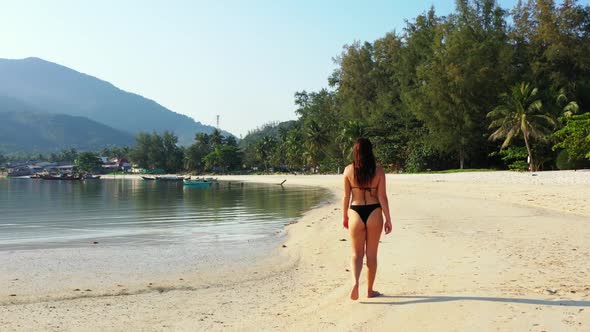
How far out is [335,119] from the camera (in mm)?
80375

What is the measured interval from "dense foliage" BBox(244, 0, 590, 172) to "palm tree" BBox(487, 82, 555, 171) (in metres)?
0.08

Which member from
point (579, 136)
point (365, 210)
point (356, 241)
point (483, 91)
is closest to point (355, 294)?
point (356, 241)

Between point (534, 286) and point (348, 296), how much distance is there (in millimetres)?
2348

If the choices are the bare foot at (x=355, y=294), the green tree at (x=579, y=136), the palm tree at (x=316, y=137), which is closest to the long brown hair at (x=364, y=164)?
the bare foot at (x=355, y=294)

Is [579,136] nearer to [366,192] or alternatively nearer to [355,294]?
[366,192]

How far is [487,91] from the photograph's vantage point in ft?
143

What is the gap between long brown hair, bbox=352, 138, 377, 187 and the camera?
5.55 m

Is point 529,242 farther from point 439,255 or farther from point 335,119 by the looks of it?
point 335,119

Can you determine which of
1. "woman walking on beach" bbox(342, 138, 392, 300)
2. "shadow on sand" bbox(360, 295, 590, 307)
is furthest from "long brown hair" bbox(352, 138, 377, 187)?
"shadow on sand" bbox(360, 295, 590, 307)

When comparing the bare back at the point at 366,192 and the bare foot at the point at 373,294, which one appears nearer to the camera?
the bare back at the point at 366,192

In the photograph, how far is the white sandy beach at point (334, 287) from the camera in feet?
16.1

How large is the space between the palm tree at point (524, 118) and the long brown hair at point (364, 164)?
35389 mm

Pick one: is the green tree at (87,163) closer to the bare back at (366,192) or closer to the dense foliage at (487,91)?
the dense foliage at (487,91)

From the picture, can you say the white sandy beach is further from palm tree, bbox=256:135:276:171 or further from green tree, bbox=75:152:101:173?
green tree, bbox=75:152:101:173
